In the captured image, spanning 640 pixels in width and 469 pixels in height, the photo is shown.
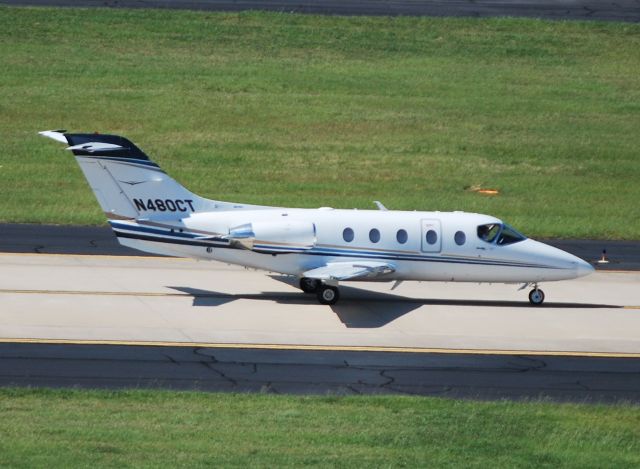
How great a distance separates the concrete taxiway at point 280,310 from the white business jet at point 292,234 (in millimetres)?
966

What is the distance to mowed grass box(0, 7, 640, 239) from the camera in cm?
4659

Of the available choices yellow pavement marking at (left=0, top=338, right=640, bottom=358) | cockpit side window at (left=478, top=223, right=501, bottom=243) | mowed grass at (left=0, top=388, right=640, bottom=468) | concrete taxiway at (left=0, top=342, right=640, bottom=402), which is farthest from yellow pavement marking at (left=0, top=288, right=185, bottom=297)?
mowed grass at (left=0, top=388, right=640, bottom=468)

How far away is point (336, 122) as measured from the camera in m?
55.4

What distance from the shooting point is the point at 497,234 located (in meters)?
33.2

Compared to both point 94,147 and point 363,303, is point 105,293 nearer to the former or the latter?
point 94,147

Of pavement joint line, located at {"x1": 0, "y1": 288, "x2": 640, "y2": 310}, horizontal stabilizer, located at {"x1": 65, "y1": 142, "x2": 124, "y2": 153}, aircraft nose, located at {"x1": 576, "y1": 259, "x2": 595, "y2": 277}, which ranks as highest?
horizontal stabilizer, located at {"x1": 65, "y1": 142, "x2": 124, "y2": 153}

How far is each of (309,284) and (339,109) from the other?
81.1 feet

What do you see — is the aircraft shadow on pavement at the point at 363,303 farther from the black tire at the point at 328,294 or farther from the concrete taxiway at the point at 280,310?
the black tire at the point at 328,294

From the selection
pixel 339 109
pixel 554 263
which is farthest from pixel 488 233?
pixel 339 109

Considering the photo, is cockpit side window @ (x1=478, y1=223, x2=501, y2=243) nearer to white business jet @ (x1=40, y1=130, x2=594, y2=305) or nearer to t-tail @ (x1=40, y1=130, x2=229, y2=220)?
white business jet @ (x1=40, y1=130, x2=594, y2=305)

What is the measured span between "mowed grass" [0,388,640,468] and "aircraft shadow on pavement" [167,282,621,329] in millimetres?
6951

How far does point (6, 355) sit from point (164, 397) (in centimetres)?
439

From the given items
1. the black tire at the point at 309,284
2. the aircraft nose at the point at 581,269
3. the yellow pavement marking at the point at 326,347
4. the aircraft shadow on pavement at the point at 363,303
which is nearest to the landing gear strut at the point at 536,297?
the aircraft shadow on pavement at the point at 363,303

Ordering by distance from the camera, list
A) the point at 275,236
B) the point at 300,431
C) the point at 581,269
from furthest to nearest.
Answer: the point at 581,269 → the point at 275,236 → the point at 300,431
